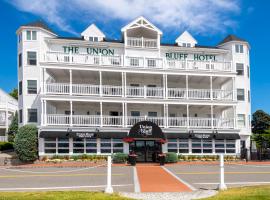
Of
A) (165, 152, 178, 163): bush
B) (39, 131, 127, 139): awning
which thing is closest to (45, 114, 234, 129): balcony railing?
(39, 131, 127, 139): awning

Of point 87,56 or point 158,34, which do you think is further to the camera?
point 158,34

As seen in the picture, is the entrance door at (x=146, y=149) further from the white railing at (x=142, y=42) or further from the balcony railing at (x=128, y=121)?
the white railing at (x=142, y=42)

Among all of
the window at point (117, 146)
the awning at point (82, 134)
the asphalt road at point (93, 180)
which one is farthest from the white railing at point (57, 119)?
the asphalt road at point (93, 180)

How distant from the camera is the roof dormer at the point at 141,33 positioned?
117 feet

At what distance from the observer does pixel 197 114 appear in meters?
37.2

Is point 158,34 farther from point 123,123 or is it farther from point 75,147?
point 75,147

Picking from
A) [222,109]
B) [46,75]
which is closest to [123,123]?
[46,75]

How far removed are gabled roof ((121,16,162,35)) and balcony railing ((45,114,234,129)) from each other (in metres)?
9.30

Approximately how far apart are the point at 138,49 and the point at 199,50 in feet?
22.9

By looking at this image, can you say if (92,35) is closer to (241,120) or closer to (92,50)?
(92,50)

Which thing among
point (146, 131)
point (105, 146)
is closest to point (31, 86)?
point (105, 146)

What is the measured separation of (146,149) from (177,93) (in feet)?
21.6

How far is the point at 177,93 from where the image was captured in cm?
3444

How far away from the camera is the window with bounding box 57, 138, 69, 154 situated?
101 ft
